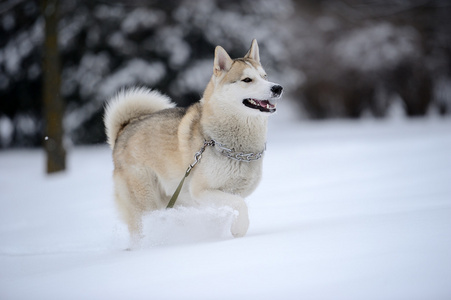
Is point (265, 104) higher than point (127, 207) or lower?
higher

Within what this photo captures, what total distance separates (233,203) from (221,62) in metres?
1.23

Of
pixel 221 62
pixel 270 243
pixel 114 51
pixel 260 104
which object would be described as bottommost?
pixel 270 243

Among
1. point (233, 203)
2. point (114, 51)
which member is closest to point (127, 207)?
point (233, 203)

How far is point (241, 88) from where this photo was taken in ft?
10.9

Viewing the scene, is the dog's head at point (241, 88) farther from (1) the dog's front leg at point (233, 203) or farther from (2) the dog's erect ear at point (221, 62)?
(1) the dog's front leg at point (233, 203)

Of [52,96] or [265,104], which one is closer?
[265,104]

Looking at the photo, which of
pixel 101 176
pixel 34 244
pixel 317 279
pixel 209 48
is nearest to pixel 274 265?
pixel 317 279

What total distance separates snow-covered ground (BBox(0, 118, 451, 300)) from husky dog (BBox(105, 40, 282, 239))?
0.19 meters

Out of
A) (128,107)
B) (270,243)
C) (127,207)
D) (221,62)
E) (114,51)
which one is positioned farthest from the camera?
(114,51)

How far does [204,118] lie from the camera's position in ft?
11.1

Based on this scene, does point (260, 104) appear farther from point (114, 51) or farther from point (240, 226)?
point (114, 51)

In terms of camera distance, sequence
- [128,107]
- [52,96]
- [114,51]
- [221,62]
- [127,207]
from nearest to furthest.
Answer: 1. [221,62]
2. [127,207]
3. [128,107]
4. [52,96]
5. [114,51]

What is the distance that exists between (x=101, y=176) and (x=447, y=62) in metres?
12.9

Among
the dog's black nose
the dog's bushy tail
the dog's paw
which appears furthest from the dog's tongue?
the dog's bushy tail
